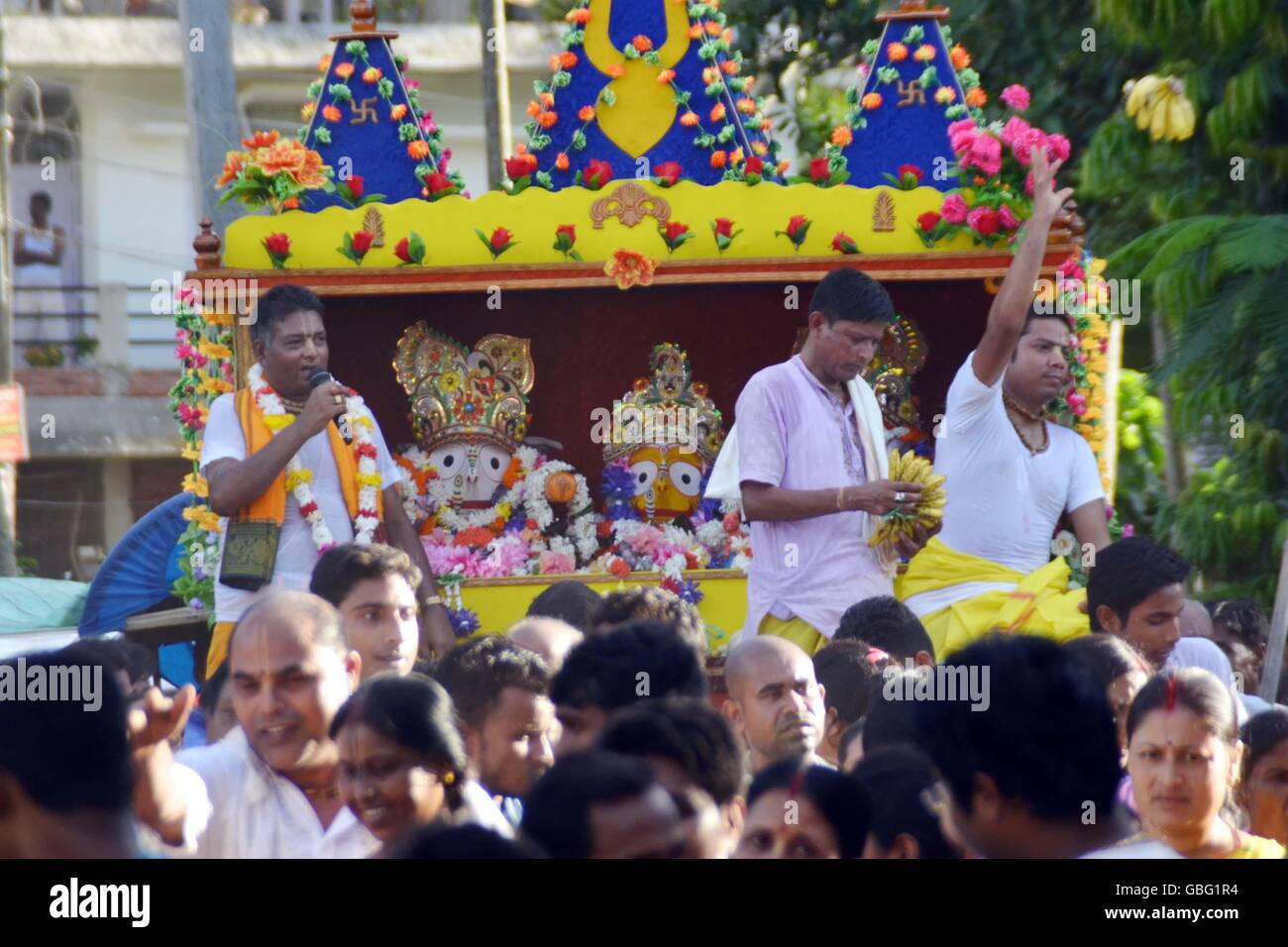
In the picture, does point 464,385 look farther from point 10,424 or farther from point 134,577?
point 10,424

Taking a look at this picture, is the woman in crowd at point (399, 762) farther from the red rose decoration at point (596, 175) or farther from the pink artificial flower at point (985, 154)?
the red rose decoration at point (596, 175)

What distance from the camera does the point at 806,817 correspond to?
3613 millimetres

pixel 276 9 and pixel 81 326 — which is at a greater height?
pixel 276 9

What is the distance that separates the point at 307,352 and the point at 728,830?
3.83 metres

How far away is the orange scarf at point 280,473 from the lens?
7.02 metres

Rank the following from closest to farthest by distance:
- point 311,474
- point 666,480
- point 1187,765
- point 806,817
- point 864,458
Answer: point 806,817 < point 1187,765 < point 864,458 < point 311,474 < point 666,480

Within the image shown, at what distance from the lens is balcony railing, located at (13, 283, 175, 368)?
2014 cm

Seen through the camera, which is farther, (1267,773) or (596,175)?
(596,175)

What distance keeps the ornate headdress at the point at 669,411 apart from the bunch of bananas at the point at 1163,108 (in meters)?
2.33

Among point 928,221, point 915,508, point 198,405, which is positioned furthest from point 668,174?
point 915,508

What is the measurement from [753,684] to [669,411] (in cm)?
456

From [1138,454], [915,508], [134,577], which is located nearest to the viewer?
[915,508]

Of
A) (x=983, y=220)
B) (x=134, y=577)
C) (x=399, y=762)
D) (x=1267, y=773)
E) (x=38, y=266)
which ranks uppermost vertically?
(x=38, y=266)
